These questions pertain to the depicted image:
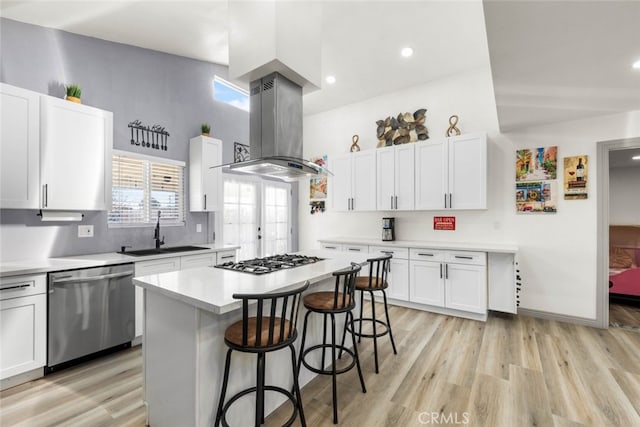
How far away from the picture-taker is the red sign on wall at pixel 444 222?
4289 millimetres

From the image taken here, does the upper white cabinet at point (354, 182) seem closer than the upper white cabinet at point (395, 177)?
No

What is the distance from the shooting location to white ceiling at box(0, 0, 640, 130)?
1.78 metres

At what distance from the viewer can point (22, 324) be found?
224 cm

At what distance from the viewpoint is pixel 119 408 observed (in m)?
2.02

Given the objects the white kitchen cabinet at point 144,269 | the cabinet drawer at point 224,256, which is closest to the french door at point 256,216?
the cabinet drawer at point 224,256

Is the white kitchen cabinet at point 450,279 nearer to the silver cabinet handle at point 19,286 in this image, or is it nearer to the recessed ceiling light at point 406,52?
the recessed ceiling light at point 406,52

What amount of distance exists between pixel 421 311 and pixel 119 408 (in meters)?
3.43

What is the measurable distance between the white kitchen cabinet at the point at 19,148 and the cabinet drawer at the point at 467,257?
4407 millimetres

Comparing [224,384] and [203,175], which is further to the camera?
[203,175]

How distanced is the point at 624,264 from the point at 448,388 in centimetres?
393

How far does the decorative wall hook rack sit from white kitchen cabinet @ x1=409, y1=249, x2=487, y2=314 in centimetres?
369

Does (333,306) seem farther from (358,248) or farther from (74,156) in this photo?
(74,156)

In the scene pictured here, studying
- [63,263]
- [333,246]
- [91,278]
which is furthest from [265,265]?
[333,246]

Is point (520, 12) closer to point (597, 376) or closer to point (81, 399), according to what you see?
point (597, 376)
